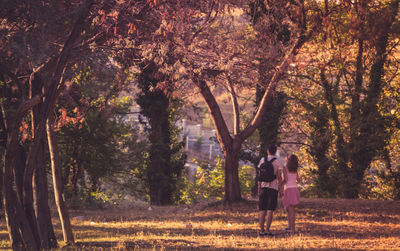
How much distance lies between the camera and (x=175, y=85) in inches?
661

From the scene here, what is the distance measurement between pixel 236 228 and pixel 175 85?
4964 millimetres

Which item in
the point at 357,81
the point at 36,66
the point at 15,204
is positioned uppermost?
the point at 357,81

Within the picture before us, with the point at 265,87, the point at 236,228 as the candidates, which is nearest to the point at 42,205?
the point at 236,228

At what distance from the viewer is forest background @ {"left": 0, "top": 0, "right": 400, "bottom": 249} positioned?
10367mm

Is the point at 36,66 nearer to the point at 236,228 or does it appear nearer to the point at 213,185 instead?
the point at 236,228

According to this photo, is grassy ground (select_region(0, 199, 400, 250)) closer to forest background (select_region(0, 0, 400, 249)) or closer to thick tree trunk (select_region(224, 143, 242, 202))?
thick tree trunk (select_region(224, 143, 242, 202))

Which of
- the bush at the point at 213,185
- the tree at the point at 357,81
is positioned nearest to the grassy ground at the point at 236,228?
the tree at the point at 357,81

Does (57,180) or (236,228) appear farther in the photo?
(236,228)

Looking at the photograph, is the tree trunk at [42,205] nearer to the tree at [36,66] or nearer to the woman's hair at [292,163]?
the tree at [36,66]

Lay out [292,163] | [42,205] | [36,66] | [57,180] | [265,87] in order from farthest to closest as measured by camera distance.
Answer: [265,87], [292,163], [57,180], [42,205], [36,66]

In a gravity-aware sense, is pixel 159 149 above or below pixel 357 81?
below

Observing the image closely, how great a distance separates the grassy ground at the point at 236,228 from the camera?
36.8 ft

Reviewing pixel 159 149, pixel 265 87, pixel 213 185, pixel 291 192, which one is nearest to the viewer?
pixel 291 192

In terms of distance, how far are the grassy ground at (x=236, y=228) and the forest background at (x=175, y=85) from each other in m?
1.43
